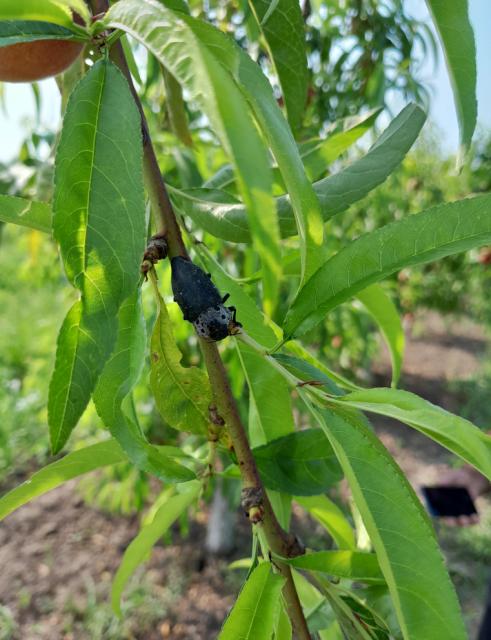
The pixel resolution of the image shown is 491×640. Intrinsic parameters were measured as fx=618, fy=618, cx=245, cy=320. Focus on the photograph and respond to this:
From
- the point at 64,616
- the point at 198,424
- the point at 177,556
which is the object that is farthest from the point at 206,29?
the point at 177,556

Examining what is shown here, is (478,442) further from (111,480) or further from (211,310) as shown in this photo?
(111,480)

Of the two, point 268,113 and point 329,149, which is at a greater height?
point 329,149

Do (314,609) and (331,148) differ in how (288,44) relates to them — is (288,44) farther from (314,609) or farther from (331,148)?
(314,609)

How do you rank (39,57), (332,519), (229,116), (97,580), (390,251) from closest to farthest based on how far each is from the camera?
1. (229,116)
2. (390,251)
3. (39,57)
4. (332,519)
5. (97,580)

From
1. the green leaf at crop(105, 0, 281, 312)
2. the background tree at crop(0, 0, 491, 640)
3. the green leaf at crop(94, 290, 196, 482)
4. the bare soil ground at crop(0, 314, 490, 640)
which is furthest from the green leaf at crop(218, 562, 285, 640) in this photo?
the bare soil ground at crop(0, 314, 490, 640)

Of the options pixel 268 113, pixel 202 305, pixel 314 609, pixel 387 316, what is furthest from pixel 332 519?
pixel 268 113

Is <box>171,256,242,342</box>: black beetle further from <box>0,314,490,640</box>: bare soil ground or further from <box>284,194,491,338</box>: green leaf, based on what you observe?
<box>0,314,490,640</box>: bare soil ground
